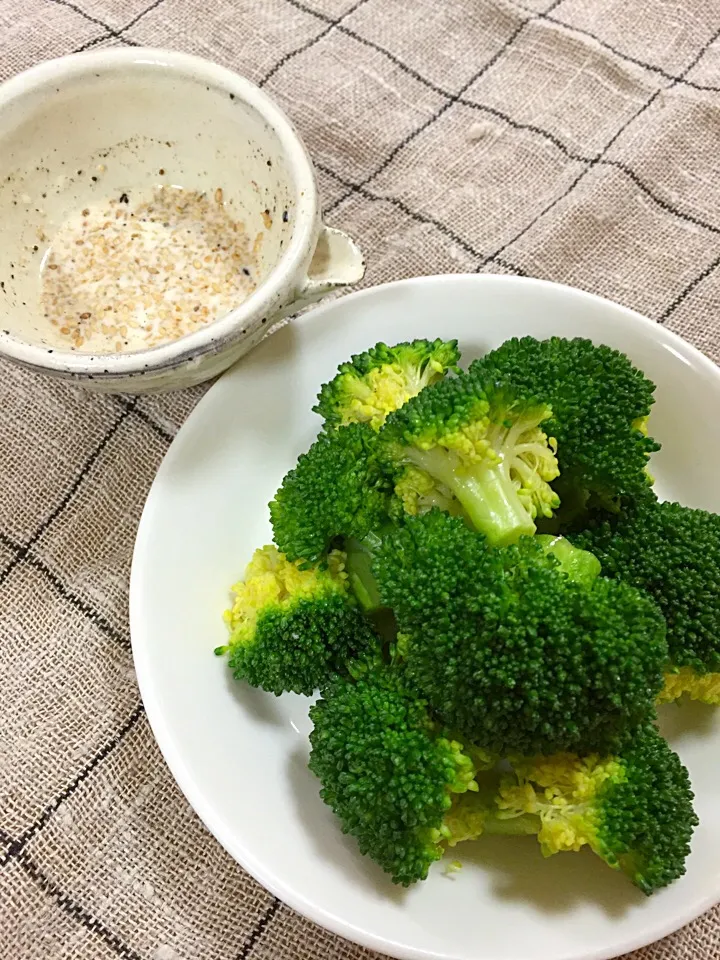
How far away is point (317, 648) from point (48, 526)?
19.2 inches

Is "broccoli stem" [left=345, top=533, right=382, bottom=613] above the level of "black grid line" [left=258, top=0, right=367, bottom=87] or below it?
below

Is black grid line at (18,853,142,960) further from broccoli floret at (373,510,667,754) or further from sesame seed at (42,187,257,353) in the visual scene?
sesame seed at (42,187,257,353)

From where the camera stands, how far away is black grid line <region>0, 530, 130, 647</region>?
1068 mm

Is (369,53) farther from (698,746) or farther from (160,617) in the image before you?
(698,746)

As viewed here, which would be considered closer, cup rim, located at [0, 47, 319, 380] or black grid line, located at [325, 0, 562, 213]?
cup rim, located at [0, 47, 319, 380]

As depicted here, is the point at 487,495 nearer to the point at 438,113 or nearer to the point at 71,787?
the point at 71,787

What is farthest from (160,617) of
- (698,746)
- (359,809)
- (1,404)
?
(698,746)

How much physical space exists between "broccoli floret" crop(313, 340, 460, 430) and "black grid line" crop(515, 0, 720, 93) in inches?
33.5

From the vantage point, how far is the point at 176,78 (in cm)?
108

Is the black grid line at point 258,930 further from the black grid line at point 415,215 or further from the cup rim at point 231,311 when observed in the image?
the black grid line at point 415,215

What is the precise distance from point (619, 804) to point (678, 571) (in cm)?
25

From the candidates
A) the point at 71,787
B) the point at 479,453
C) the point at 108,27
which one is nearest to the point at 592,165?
the point at 479,453

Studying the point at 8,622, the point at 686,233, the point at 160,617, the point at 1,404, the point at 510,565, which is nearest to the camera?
the point at 510,565

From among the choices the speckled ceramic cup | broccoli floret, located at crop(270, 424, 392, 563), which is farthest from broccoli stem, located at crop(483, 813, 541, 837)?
the speckled ceramic cup
